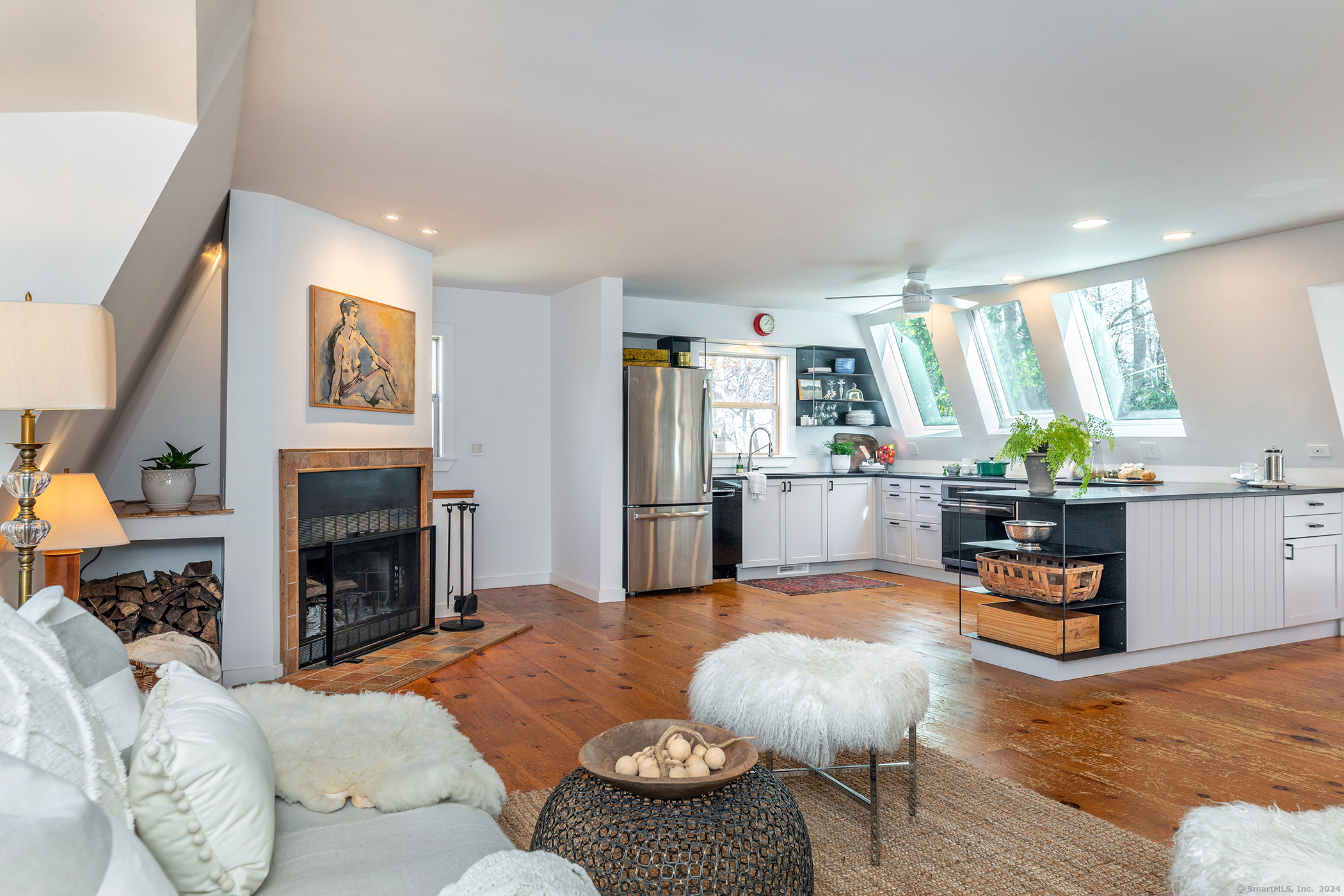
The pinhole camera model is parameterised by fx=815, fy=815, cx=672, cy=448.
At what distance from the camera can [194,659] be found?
309 centimetres

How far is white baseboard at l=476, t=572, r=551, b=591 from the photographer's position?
6.61 metres

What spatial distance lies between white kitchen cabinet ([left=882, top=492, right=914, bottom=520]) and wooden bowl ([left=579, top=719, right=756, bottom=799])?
5.68 m

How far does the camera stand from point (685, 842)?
1541mm

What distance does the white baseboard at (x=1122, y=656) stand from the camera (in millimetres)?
4090

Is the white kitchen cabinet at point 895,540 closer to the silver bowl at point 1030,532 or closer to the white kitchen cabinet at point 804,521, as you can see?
the white kitchen cabinet at point 804,521

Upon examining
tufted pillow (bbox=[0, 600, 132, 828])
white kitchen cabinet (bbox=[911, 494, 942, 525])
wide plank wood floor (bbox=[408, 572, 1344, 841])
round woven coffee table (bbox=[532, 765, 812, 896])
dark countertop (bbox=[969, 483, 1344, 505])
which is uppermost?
dark countertop (bbox=[969, 483, 1344, 505])

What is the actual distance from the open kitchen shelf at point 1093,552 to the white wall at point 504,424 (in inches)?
145

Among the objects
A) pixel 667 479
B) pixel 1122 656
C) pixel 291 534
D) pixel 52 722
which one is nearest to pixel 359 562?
pixel 291 534

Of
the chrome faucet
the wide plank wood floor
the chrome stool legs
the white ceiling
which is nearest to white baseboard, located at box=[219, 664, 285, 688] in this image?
the wide plank wood floor

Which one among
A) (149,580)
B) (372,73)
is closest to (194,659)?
(149,580)

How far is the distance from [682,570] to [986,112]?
425cm

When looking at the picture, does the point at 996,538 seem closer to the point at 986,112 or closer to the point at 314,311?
the point at 986,112

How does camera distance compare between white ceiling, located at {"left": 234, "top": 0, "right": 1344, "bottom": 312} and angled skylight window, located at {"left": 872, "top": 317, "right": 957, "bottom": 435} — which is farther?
angled skylight window, located at {"left": 872, "top": 317, "right": 957, "bottom": 435}

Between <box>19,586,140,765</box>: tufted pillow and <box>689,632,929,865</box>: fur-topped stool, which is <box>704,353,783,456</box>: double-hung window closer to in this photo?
<box>689,632,929,865</box>: fur-topped stool
